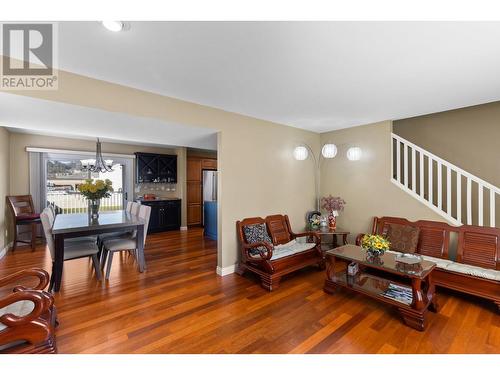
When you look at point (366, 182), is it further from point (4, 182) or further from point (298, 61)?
point (4, 182)

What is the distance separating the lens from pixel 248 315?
2305 millimetres

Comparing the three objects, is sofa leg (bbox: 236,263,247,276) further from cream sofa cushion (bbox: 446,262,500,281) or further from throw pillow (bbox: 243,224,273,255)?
cream sofa cushion (bbox: 446,262,500,281)

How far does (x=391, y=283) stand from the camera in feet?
8.87

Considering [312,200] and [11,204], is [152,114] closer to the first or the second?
[312,200]

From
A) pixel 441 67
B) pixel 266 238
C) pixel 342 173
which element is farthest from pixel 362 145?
pixel 266 238

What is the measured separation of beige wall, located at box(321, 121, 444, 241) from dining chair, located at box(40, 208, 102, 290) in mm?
4052

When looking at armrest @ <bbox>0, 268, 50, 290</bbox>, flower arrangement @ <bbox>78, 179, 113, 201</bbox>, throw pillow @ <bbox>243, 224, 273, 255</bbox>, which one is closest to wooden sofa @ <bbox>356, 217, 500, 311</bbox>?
throw pillow @ <bbox>243, 224, 273, 255</bbox>

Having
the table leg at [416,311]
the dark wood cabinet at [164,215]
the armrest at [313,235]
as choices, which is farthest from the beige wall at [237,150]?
the dark wood cabinet at [164,215]

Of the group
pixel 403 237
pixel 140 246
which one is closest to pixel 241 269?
pixel 140 246

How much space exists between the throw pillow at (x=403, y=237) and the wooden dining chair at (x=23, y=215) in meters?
6.28

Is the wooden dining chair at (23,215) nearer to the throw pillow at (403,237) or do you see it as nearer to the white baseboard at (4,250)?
the white baseboard at (4,250)

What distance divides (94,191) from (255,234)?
102 inches

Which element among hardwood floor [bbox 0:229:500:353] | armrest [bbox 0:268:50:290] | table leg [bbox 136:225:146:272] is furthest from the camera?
table leg [bbox 136:225:146:272]

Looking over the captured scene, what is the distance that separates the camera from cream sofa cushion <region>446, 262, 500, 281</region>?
2.45 m
